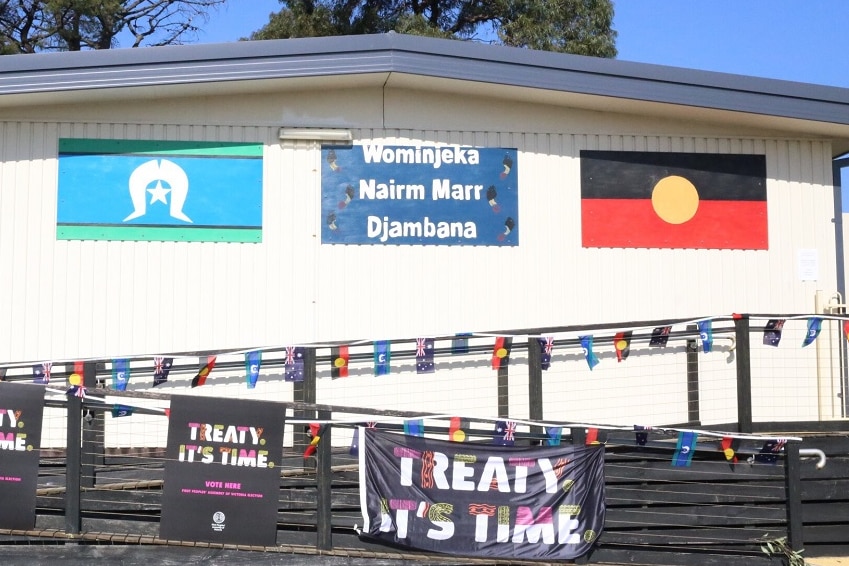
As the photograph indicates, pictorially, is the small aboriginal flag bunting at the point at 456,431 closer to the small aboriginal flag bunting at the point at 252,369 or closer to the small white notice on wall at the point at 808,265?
the small aboriginal flag bunting at the point at 252,369

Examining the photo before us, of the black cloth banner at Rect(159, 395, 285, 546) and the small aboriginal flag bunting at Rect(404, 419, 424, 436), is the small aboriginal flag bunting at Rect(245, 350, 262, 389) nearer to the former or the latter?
the black cloth banner at Rect(159, 395, 285, 546)

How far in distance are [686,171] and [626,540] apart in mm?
4157

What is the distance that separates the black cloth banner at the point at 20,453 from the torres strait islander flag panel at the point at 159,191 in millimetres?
2650

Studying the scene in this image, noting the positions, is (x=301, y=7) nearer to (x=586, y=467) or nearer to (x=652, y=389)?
(x=652, y=389)

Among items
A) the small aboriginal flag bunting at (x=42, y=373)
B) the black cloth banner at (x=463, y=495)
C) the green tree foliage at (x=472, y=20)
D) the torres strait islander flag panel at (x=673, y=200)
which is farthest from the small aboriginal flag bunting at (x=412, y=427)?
the green tree foliage at (x=472, y=20)

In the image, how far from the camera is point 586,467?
273 inches

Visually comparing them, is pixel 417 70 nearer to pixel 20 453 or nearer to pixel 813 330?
pixel 813 330

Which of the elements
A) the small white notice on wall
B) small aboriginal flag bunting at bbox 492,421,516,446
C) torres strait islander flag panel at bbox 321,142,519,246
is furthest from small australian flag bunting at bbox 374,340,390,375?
the small white notice on wall

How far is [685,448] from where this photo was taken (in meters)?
7.06

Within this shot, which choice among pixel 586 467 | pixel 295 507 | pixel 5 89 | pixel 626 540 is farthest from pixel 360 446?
pixel 5 89

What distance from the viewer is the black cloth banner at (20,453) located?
6.82 meters

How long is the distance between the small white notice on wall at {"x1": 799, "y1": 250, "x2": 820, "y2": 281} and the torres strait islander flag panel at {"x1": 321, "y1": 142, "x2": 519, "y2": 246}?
308 cm

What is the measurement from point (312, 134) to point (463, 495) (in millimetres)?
4202

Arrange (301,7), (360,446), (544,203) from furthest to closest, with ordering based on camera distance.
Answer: (301,7) < (544,203) < (360,446)
